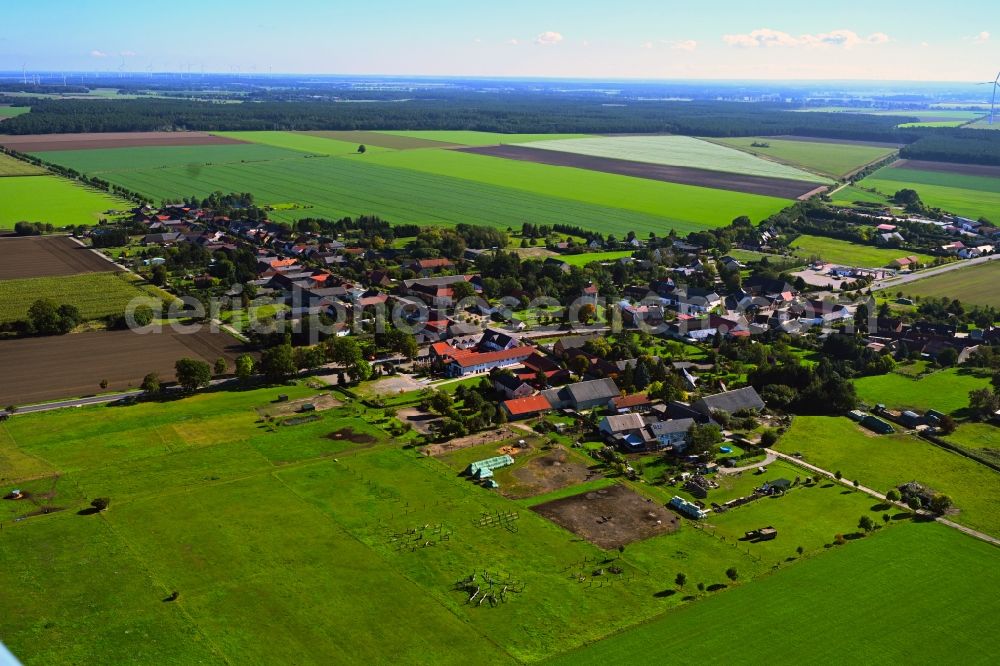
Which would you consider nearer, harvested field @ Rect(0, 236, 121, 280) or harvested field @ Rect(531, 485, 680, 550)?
harvested field @ Rect(531, 485, 680, 550)

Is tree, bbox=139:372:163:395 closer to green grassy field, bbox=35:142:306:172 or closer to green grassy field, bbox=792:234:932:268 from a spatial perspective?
green grassy field, bbox=792:234:932:268

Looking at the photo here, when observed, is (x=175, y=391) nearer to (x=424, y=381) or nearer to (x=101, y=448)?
(x=101, y=448)

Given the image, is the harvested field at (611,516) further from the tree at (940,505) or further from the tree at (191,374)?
the tree at (191,374)

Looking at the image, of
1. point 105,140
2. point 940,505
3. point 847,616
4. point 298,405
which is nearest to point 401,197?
point 298,405

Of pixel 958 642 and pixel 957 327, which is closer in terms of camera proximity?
pixel 958 642

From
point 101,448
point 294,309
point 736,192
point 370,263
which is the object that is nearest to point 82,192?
point 370,263

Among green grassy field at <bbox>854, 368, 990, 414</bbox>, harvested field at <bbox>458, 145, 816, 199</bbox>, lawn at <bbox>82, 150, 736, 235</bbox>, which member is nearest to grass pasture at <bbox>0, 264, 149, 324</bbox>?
lawn at <bbox>82, 150, 736, 235</bbox>

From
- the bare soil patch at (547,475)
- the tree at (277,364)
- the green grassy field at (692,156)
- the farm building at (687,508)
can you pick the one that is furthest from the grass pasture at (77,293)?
the green grassy field at (692,156)
